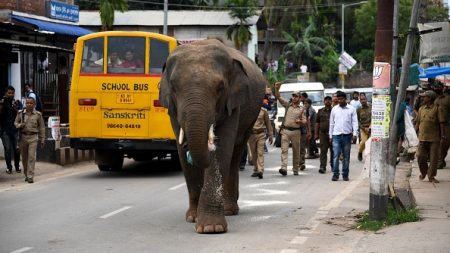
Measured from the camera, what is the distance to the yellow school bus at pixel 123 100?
1873 centimetres

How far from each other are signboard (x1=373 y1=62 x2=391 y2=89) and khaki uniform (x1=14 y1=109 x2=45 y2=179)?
8970mm

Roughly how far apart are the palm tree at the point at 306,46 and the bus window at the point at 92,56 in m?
49.1

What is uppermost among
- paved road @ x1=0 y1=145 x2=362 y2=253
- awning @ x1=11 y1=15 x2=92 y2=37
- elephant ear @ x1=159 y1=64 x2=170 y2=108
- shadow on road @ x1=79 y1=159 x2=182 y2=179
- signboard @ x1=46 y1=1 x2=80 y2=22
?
signboard @ x1=46 y1=1 x2=80 y2=22

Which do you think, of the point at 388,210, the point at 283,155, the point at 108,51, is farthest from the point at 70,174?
the point at 388,210

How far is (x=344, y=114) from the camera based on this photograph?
18.2 metres

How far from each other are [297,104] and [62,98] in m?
11.1

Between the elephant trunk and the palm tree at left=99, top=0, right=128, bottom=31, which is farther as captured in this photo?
the palm tree at left=99, top=0, right=128, bottom=31

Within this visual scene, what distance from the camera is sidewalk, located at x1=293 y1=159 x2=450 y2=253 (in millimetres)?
9600

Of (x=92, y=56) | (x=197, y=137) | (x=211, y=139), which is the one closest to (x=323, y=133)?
(x=92, y=56)

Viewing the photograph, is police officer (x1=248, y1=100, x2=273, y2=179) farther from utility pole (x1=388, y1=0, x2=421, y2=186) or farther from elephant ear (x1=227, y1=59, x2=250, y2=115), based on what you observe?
elephant ear (x1=227, y1=59, x2=250, y2=115)

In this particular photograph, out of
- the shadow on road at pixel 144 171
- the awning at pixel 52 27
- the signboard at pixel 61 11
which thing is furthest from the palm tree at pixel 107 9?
the shadow on road at pixel 144 171

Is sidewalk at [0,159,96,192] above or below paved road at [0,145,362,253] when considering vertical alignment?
below

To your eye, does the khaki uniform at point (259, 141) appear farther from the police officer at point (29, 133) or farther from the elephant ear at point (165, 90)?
the elephant ear at point (165, 90)

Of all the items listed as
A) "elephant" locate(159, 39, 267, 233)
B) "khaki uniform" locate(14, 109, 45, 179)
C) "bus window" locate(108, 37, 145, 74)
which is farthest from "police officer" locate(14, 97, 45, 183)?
"elephant" locate(159, 39, 267, 233)
